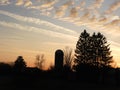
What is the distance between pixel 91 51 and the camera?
68938 millimetres

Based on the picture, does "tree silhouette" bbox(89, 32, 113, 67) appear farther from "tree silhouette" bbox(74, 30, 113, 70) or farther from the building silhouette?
the building silhouette

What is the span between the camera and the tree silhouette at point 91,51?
225ft

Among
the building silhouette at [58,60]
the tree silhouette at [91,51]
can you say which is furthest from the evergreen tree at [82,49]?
the building silhouette at [58,60]

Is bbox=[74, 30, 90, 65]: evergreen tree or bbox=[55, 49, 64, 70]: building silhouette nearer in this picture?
bbox=[55, 49, 64, 70]: building silhouette

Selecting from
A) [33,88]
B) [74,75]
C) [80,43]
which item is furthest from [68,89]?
[80,43]

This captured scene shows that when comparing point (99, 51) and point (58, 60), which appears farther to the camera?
point (99, 51)

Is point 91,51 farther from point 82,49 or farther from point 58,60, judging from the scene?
point 58,60

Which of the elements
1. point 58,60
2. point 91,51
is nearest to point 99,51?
point 91,51

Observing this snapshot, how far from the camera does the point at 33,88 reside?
31828 millimetres

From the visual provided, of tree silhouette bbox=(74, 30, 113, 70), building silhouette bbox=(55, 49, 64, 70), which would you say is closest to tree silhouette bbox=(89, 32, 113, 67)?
tree silhouette bbox=(74, 30, 113, 70)

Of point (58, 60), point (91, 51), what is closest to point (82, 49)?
point (91, 51)

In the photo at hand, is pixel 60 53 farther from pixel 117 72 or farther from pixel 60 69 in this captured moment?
pixel 117 72

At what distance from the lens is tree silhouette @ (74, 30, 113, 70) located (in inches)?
2699

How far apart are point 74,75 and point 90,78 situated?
13.0ft
